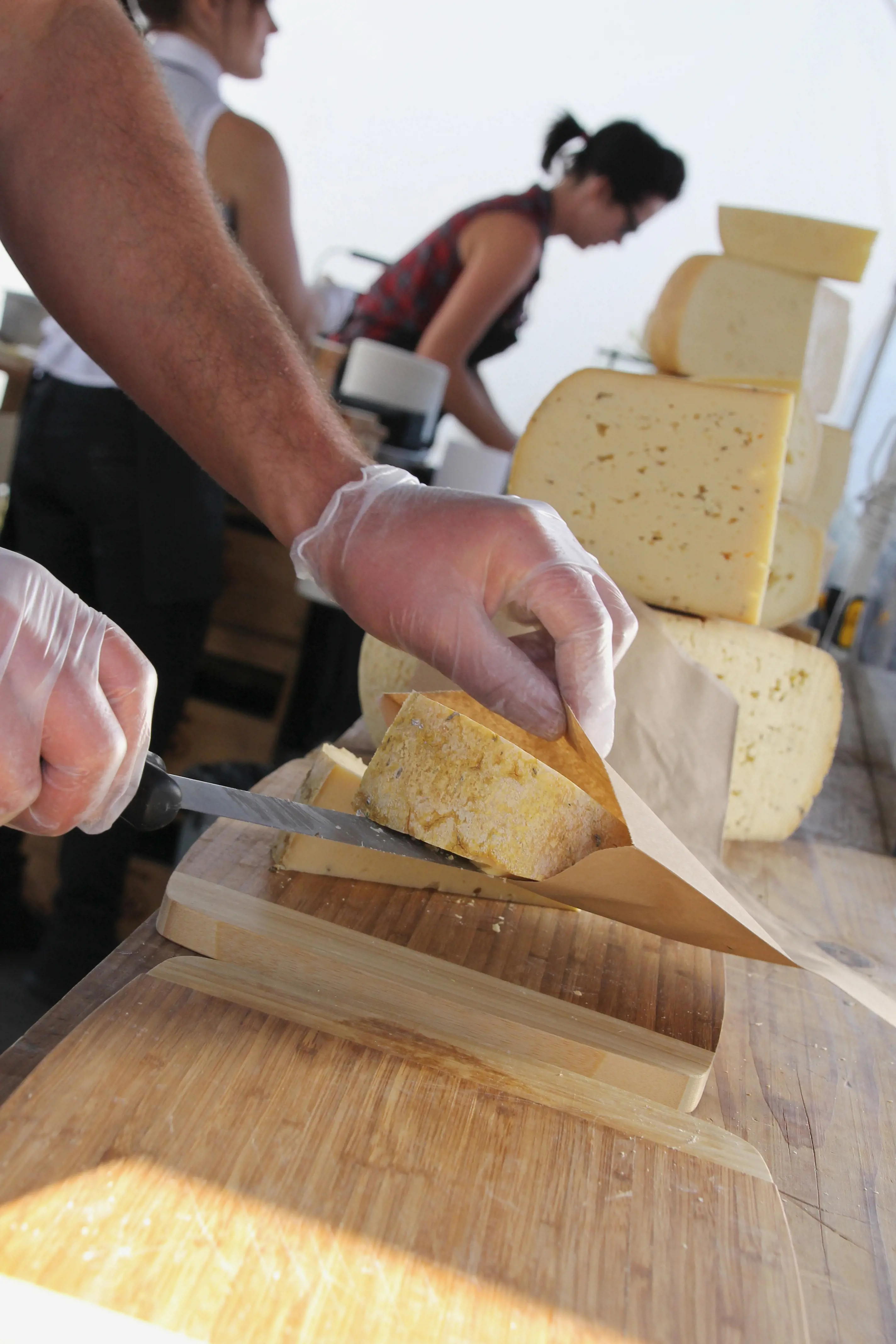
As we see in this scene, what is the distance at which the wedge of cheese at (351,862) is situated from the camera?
94cm

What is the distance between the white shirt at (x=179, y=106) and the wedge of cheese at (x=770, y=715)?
1.23m

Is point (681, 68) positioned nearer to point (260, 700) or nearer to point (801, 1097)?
point (260, 700)

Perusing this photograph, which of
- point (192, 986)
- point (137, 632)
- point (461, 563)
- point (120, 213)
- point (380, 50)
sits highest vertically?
point (380, 50)

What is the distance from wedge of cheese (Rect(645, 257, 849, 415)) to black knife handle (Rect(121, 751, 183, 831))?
154cm

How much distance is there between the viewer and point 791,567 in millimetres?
1861

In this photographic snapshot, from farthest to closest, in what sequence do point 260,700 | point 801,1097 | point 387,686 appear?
point 260,700 < point 387,686 < point 801,1097

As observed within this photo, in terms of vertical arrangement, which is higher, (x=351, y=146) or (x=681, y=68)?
(x=681, y=68)

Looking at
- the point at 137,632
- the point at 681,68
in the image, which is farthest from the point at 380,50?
the point at 137,632

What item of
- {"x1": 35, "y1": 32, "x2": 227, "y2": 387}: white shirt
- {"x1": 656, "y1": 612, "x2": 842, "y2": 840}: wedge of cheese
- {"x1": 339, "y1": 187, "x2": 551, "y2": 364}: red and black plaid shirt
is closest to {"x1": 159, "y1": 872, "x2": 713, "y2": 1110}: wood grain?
{"x1": 656, "y1": 612, "x2": 842, "y2": 840}: wedge of cheese

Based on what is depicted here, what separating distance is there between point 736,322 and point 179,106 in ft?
3.88

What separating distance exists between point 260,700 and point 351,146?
5.68 meters

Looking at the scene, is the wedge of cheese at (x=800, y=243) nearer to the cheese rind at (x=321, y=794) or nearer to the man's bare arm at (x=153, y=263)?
the man's bare arm at (x=153, y=263)

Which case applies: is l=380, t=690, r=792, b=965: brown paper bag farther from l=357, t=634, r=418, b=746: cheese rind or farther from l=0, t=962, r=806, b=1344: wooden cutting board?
l=357, t=634, r=418, b=746: cheese rind

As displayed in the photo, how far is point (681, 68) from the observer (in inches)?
249
